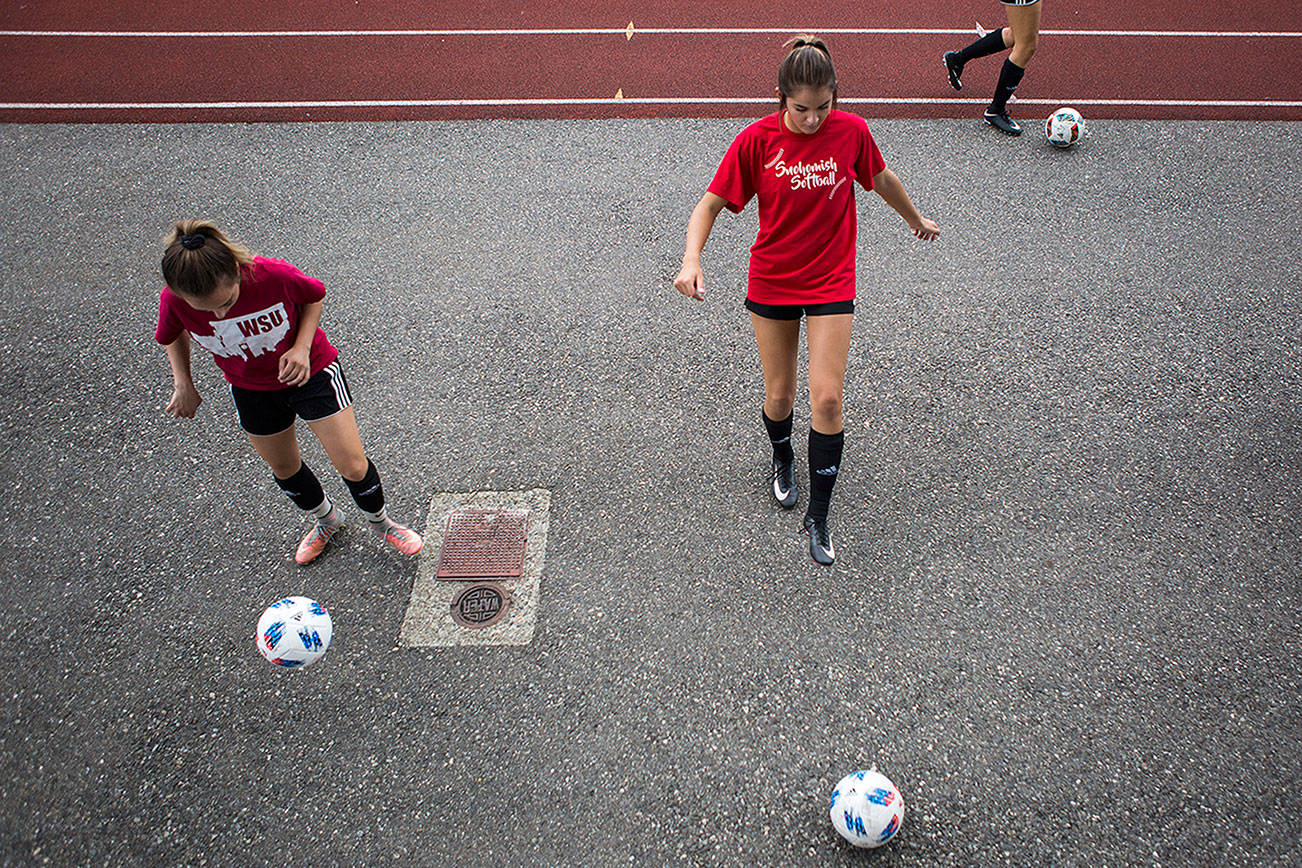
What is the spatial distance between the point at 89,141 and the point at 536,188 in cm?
447

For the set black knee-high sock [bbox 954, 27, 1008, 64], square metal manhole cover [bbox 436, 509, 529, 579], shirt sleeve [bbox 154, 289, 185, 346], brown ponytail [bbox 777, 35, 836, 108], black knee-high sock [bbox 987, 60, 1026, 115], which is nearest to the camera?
brown ponytail [bbox 777, 35, 836, 108]

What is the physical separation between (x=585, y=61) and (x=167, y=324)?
24.5 ft

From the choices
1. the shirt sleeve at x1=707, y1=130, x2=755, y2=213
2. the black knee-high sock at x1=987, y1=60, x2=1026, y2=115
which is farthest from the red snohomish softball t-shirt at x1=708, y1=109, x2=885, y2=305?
the black knee-high sock at x1=987, y1=60, x2=1026, y2=115

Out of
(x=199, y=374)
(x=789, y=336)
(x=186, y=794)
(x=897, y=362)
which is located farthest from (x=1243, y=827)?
(x=199, y=374)

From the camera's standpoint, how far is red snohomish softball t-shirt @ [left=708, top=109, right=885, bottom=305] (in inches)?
125

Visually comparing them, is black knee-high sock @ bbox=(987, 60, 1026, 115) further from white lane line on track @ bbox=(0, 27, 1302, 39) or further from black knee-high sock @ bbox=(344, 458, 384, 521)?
black knee-high sock @ bbox=(344, 458, 384, 521)

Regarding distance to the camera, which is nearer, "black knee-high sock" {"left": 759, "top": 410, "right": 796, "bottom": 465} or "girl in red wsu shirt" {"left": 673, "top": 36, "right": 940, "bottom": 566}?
"girl in red wsu shirt" {"left": 673, "top": 36, "right": 940, "bottom": 566}

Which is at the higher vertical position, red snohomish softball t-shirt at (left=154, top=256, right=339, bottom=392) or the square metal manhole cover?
red snohomish softball t-shirt at (left=154, top=256, right=339, bottom=392)

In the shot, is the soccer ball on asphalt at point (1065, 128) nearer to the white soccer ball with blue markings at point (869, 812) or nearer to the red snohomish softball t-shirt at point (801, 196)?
the red snohomish softball t-shirt at point (801, 196)

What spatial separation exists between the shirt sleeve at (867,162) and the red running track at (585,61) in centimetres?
520

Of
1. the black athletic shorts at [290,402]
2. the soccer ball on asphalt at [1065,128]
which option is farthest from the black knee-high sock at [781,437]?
the soccer ball on asphalt at [1065,128]

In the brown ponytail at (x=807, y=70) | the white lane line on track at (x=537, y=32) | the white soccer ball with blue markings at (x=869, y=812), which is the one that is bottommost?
the white soccer ball with blue markings at (x=869, y=812)

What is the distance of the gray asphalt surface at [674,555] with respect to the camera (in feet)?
9.74

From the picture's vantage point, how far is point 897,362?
4984 mm
